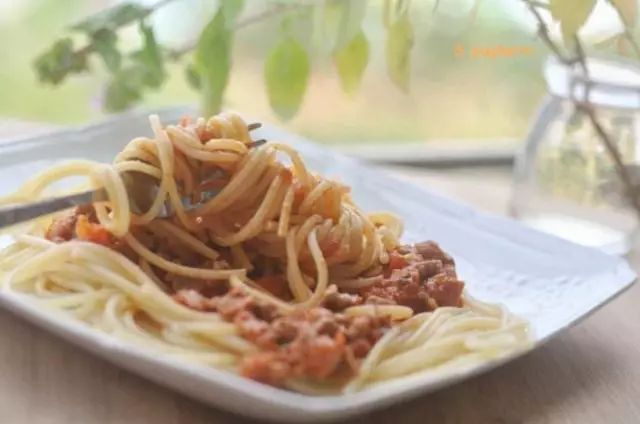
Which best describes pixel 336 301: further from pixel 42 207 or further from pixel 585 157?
pixel 585 157

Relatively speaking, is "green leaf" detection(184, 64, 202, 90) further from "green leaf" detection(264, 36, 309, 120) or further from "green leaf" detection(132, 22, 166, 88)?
"green leaf" detection(264, 36, 309, 120)

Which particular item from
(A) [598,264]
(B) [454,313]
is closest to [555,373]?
(B) [454,313]

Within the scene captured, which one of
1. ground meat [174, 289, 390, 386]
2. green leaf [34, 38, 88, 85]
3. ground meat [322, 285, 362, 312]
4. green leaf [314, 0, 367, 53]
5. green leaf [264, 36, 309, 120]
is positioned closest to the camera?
ground meat [174, 289, 390, 386]

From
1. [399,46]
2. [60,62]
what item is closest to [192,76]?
[60,62]

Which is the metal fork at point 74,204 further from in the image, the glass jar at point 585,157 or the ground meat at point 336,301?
the glass jar at point 585,157

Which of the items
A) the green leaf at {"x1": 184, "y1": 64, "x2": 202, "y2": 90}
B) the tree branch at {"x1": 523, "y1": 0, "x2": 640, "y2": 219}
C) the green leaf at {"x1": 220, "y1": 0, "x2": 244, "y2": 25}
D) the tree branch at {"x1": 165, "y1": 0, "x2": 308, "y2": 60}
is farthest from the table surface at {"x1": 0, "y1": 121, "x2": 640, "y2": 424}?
the green leaf at {"x1": 184, "y1": 64, "x2": 202, "y2": 90}

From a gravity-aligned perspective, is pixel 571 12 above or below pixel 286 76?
above
